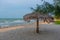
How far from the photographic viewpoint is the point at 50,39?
43.4ft

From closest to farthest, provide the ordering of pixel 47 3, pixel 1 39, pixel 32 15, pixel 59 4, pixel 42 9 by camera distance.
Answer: pixel 59 4
pixel 47 3
pixel 42 9
pixel 1 39
pixel 32 15

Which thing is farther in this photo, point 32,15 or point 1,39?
point 32,15

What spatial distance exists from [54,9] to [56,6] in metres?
0.15

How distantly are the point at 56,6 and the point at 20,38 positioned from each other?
6532mm

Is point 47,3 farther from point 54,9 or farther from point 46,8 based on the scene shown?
point 54,9

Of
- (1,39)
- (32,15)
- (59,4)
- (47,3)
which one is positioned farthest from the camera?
(32,15)

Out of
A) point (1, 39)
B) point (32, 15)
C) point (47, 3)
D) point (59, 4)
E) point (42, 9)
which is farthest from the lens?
point (32, 15)

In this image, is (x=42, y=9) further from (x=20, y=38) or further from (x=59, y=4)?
(x=20, y=38)

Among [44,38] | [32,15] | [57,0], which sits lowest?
[44,38]

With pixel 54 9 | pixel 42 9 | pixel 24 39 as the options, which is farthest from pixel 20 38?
pixel 54 9

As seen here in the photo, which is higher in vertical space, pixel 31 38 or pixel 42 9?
pixel 42 9

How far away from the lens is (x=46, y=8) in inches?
333

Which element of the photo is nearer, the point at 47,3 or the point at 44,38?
the point at 47,3

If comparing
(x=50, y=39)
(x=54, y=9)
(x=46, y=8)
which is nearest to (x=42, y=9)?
(x=46, y=8)
